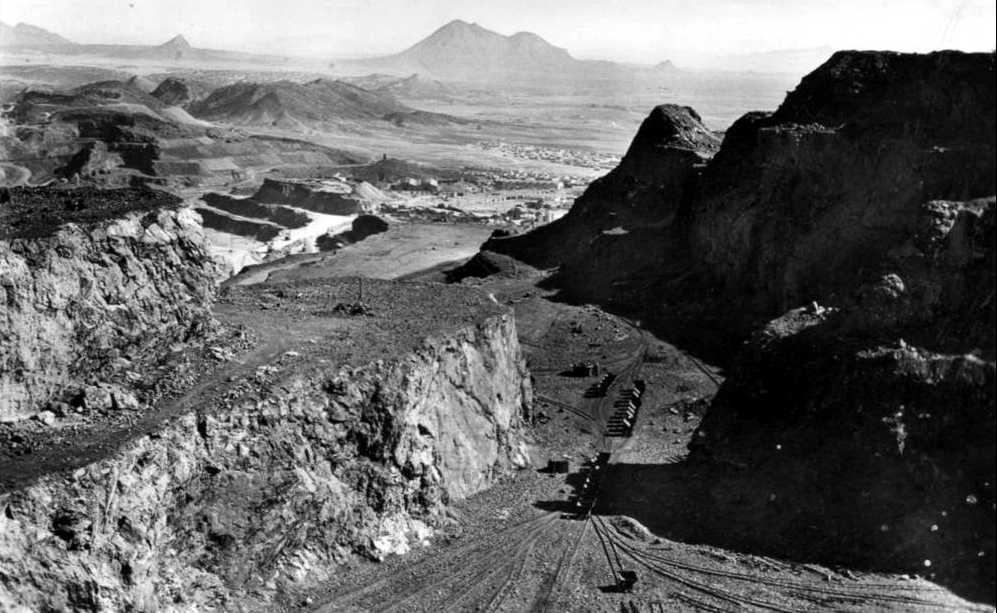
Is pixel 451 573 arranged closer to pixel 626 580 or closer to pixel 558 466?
pixel 626 580

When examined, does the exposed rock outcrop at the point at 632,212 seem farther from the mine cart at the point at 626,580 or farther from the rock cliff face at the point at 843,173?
the mine cart at the point at 626,580

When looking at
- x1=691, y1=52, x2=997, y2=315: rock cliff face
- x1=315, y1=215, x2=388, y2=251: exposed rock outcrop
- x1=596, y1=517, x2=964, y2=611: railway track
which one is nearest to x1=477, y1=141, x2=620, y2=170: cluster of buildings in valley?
x1=315, y1=215, x2=388, y2=251: exposed rock outcrop

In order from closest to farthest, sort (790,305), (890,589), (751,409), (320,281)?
(890,589)
(751,409)
(320,281)
(790,305)

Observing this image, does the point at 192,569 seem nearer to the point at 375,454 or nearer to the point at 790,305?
the point at 375,454

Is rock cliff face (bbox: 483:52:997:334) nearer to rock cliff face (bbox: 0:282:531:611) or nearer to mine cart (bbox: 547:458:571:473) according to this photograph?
mine cart (bbox: 547:458:571:473)

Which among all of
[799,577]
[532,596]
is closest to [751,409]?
[799,577]

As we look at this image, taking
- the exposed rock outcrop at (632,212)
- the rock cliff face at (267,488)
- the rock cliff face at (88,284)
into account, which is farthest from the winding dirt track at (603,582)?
the exposed rock outcrop at (632,212)

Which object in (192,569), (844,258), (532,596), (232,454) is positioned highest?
(844,258)

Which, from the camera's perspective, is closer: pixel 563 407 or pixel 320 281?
pixel 320 281

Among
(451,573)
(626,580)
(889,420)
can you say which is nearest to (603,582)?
(626,580)
